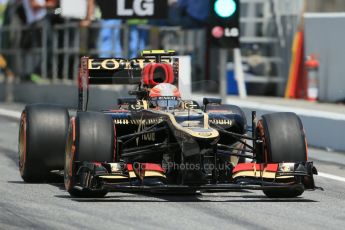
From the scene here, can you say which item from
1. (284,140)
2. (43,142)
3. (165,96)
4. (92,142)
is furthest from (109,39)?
(92,142)

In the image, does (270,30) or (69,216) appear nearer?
(69,216)

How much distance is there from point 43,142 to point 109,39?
23257 millimetres

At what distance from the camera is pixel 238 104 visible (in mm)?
23703

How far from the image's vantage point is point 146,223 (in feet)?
32.8

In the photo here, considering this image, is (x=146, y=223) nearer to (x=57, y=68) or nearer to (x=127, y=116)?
(x=127, y=116)

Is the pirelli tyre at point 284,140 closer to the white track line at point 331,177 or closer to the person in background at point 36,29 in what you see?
A: the white track line at point 331,177

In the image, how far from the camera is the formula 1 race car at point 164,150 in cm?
1145

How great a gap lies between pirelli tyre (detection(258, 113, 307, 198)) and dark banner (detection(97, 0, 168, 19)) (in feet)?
51.4

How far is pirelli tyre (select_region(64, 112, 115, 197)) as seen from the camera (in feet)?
37.8

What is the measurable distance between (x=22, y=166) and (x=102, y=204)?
2.57m

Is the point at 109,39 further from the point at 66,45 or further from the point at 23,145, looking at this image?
the point at 23,145

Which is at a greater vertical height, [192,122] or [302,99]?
[192,122]

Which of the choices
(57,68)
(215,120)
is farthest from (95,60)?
(57,68)

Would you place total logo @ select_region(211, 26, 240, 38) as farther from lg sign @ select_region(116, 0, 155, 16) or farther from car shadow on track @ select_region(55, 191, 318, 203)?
car shadow on track @ select_region(55, 191, 318, 203)
